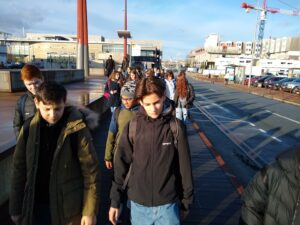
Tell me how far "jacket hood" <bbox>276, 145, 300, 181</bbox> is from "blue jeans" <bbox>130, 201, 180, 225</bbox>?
0.95 meters

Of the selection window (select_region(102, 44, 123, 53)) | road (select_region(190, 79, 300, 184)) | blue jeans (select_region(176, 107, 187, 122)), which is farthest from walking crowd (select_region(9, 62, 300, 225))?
window (select_region(102, 44, 123, 53))

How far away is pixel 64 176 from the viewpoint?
2.21 m

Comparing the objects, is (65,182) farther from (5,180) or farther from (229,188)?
(229,188)

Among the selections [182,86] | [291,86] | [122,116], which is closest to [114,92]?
[182,86]

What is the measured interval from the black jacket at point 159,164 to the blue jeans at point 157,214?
0.04 metres

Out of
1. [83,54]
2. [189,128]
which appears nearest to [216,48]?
[83,54]

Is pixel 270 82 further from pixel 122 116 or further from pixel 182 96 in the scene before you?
pixel 122 116

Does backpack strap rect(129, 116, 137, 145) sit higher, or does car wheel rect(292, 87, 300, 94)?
backpack strap rect(129, 116, 137, 145)

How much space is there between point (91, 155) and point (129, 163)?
0.39 meters

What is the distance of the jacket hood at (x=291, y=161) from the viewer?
1.79m

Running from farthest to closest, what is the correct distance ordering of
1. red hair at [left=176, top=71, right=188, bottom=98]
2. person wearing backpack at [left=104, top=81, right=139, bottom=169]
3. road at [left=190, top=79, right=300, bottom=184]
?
red hair at [left=176, top=71, right=188, bottom=98] → road at [left=190, top=79, right=300, bottom=184] → person wearing backpack at [left=104, top=81, right=139, bottom=169]

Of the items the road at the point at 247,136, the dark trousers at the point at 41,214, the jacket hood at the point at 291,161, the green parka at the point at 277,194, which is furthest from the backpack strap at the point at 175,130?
the road at the point at 247,136

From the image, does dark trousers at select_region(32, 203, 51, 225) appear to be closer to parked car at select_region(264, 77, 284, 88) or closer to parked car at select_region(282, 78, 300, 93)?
parked car at select_region(282, 78, 300, 93)

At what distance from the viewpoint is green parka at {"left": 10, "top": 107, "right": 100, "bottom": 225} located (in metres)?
2.16
